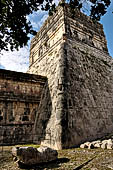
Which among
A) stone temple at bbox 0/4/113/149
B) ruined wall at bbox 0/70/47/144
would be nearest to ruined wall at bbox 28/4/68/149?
stone temple at bbox 0/4/113/149

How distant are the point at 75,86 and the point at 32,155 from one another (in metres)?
3.77

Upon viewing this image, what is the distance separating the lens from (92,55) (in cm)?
840

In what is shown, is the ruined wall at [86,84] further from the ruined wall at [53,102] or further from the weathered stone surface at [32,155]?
the weathered stone surface at [32,155]

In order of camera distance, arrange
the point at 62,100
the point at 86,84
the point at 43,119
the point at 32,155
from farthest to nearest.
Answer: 1. the point at 86,84
2. the point at 43,119
3. the point at 62,100
4. the point at 32,155

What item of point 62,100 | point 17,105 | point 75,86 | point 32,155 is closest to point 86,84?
point 75,86

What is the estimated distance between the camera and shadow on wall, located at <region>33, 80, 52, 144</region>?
5114 millimetres

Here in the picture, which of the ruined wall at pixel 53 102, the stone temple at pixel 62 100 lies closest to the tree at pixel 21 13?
the stone temple at pixel 62 100

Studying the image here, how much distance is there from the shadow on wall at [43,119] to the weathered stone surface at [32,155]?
6.41ft

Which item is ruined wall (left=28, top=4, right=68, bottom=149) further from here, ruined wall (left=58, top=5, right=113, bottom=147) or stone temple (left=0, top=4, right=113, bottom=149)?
ruined wall (left=58, top=5, right=113, bottom=147)

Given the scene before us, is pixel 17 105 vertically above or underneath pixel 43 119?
above

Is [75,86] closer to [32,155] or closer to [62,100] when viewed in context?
[62,100]

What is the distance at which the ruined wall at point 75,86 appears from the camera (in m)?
4.67

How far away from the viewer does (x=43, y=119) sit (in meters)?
5.57

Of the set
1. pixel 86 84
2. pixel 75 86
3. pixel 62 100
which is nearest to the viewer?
pixel 62 100
